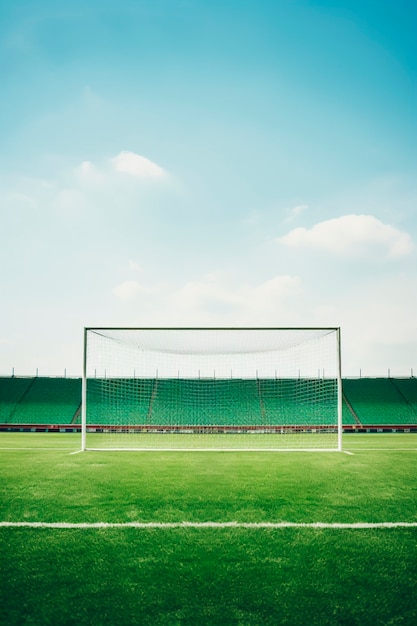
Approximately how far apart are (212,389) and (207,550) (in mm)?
23552

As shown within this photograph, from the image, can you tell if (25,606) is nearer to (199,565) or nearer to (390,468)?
(199,565)

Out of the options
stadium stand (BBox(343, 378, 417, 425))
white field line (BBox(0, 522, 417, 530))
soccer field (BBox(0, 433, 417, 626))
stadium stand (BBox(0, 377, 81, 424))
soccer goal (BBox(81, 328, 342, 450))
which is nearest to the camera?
soccer field (BBox(0, 433, 417, 626))

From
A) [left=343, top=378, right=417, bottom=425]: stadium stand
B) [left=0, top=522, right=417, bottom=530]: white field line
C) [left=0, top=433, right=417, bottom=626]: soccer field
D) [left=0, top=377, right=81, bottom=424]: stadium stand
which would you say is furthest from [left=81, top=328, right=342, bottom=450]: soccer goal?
[left=0, top=522, right=417, bottom=530]: white field line

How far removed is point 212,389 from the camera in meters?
26.5

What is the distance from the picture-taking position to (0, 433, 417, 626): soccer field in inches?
91.6

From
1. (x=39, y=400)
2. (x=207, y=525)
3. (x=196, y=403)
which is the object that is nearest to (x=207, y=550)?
(x=207, y=525)

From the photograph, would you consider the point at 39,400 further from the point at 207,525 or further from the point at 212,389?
the point at 207,525

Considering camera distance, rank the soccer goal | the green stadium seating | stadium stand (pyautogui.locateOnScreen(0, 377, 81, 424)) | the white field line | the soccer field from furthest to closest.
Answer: stadium stand (pyautogui.locateOnScreen(0, 377, 81, 424)) → the green stadium seating → the soccer goal → the white field line → the soccer field

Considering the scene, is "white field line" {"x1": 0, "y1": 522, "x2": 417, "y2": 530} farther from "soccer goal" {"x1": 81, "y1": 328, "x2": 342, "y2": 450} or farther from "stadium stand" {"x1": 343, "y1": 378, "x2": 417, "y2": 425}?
"stadium stand" {"x1": 343, "y1": 378, "x2": 417, "y2": 425}

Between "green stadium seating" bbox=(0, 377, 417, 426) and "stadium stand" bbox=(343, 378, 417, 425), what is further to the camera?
"stadium stand" bbox=(343, 378, 417, 425)

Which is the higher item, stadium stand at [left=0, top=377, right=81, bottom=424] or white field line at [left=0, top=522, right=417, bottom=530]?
white field line at [left=0, top=522, right=417, bottom=530]

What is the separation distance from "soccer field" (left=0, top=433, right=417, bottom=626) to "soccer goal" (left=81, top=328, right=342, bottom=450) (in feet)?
19.8

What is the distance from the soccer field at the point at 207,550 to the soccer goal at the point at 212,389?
6023 mm

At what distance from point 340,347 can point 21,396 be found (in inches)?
975
